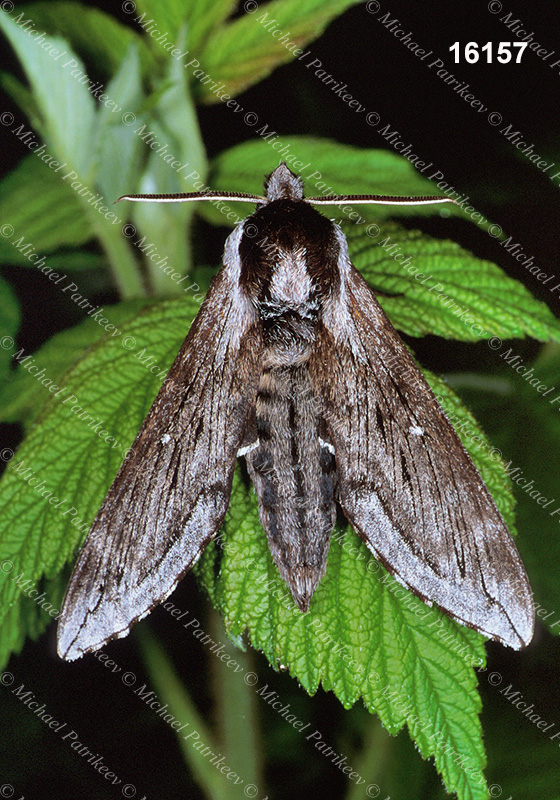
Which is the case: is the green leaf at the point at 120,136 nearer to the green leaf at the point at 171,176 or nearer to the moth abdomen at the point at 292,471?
the green leaf at the point at 171,176

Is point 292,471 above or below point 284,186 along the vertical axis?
below

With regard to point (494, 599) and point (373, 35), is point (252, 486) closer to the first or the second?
point (494, 599)

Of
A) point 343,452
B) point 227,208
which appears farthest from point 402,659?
point 227,208

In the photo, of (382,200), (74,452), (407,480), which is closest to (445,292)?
(382,200)

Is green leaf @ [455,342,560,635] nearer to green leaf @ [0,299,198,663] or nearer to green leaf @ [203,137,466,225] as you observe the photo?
green leaf @ [203,137,466,225]

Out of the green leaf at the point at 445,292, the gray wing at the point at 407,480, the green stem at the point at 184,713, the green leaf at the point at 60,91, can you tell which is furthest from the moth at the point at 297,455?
the green stem at the point at 184,713

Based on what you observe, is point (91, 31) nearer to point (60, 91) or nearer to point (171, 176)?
point (60, 91)
